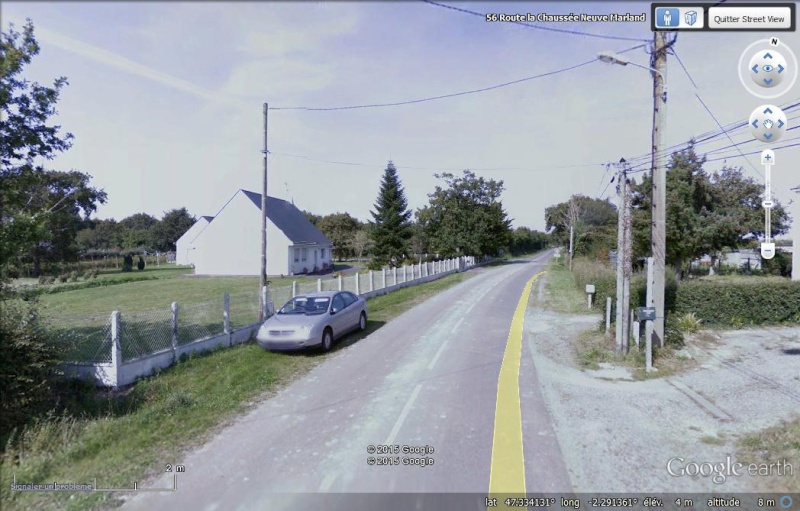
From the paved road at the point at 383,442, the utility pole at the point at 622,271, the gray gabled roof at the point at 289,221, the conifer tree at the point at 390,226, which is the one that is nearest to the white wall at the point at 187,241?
the gray gabled roof at the point at 289,221

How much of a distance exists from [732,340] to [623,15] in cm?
872

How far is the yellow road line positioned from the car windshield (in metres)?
4.69

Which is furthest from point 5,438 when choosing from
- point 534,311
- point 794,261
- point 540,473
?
point 794,261

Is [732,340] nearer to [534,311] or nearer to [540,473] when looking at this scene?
[534,311]

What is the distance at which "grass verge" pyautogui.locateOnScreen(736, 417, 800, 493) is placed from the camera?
4.11m

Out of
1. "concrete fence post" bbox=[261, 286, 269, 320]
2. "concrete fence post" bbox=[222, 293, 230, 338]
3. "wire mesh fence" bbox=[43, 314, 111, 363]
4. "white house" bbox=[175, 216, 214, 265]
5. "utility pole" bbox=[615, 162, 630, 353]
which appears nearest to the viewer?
"wire mesh fence" bbox=[43, 314, 111, 363]

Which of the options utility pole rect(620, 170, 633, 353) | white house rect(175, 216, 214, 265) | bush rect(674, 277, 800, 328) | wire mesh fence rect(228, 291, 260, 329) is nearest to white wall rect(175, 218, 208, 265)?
white house rect(175, 216, 214, 265)

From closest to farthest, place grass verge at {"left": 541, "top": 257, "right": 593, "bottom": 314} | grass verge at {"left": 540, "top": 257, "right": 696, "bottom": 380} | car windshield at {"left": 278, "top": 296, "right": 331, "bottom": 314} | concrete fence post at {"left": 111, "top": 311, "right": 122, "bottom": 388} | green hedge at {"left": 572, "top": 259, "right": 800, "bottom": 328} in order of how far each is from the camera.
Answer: concrete fence post at {"left": 111, "top": 311, "right": 122, "bottom": 388} < grass verge at {"left": 540, "top": 257, "right": 696, "bottom": 380} < car windshield at {"left": 278, "top": 296, "right": 331, "bottom": 314} < green hedge at {"left": 572, "top": 259, "right": 800, "bottom": 328} < grass verge at {"left": 541, "top": 257, "right": 593, "bottom": 314}

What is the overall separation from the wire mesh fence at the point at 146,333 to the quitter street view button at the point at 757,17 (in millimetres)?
11319

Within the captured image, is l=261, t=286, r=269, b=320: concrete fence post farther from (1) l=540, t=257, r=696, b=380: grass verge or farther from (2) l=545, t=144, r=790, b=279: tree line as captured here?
(2) l=545, t=144, r=790, b=279: tree line

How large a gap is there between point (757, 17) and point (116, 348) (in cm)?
1170

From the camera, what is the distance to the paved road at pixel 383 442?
159 inches

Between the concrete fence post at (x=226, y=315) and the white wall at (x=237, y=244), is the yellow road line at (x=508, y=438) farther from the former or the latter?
the white wall at (x=237, y=244)

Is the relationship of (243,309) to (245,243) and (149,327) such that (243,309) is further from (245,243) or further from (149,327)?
(245,243)
